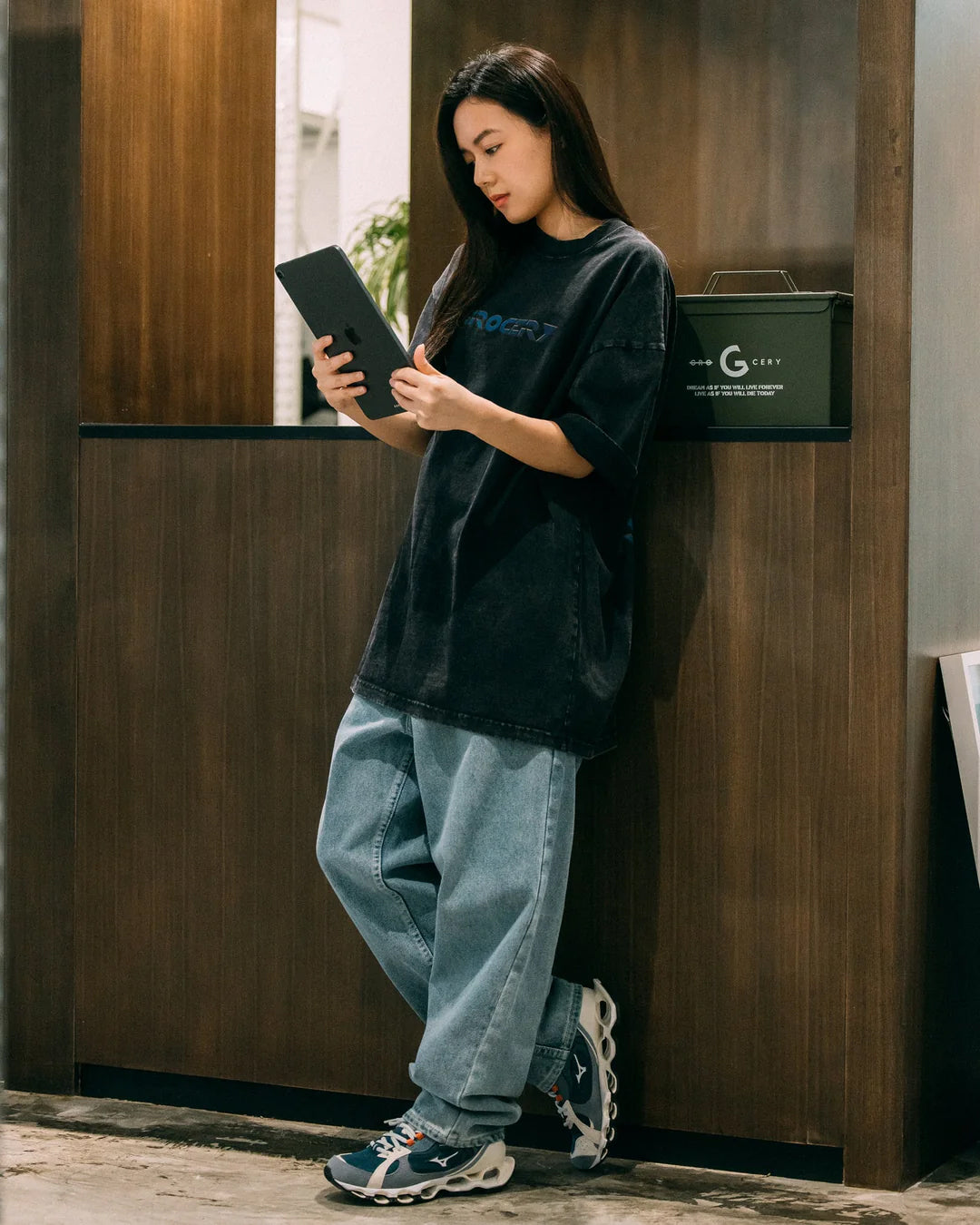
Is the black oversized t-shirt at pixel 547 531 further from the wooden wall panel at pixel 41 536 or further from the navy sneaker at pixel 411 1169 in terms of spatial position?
the wooden wall panel at pixel 41 536

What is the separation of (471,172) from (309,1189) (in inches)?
54.5

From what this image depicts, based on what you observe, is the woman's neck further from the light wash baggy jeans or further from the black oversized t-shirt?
the light wash baggy jeans

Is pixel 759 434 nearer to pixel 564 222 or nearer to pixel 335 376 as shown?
pixel 564 222

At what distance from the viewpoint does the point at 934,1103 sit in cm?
226

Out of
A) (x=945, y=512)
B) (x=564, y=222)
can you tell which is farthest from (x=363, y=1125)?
(x=564, y=222)

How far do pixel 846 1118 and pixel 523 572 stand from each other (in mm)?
851

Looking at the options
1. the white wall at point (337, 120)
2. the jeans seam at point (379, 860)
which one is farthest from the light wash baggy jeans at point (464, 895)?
the white wall at point (337, 120)

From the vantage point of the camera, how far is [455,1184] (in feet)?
6.97

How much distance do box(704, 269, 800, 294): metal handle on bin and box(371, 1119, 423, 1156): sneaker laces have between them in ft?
4.20

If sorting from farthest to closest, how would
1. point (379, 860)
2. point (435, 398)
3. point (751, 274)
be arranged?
point (751, 274) < point (379, 860) < point (435, 398)

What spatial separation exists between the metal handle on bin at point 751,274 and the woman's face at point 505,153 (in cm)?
36

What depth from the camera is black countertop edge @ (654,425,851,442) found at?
7.02 ft

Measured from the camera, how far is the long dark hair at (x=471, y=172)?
210cm

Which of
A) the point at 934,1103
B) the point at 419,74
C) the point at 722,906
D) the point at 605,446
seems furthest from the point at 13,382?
the point at 934,1103
